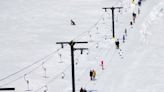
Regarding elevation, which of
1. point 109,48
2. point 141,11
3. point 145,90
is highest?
point 141,11

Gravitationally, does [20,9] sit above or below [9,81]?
above

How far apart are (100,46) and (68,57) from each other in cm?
633

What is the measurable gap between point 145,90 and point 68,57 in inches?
487

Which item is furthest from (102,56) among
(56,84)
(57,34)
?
(57,34)

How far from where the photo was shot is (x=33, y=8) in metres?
79.7

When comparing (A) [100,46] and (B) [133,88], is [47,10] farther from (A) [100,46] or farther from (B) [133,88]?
(B) [133,88]

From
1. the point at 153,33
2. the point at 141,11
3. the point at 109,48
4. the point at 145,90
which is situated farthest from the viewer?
the point at 141,11

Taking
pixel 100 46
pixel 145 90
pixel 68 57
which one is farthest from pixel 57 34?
pixel 145 90

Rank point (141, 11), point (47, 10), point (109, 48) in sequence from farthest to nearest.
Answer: point (47, 10) < point (141, 11) < point (109, 48)

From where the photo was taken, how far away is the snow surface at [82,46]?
34.7m

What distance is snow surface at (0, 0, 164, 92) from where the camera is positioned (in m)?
34.7

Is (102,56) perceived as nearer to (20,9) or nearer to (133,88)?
(133,88)

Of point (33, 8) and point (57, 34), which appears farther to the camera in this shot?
point (33, 8)

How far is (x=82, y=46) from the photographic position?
48.2 metres
